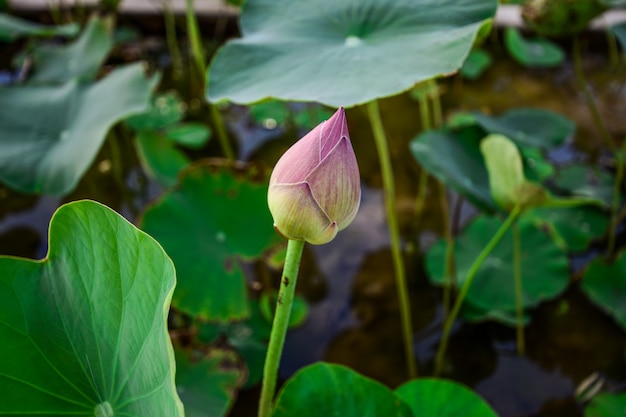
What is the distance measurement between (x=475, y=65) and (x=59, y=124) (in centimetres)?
150

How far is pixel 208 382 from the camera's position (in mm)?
1016

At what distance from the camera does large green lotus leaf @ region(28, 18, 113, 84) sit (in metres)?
1.66

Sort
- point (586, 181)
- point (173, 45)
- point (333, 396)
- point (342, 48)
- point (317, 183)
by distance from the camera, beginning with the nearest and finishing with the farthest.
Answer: point (317, 183) < point (333, 396) < point (342, 48) < point (586, 181) < point (173, 45)

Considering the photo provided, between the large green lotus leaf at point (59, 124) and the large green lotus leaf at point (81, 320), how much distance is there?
495mm

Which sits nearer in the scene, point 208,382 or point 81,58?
point 208,382

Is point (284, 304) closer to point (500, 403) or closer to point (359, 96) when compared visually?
point (359, 96)

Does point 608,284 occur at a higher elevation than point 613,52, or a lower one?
lower

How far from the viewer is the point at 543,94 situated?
2.08 meters

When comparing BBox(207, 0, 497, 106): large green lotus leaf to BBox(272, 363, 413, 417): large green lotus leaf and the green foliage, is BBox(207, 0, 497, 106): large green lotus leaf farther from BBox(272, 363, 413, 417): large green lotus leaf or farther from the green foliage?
the green foliage

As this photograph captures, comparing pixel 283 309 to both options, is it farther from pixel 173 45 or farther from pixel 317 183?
pixel 173 45

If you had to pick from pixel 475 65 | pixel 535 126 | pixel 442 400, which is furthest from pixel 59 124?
pixel 475 65

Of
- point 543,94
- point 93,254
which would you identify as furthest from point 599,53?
point 93,254

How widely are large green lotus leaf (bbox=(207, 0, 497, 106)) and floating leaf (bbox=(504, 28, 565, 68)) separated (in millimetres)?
1305

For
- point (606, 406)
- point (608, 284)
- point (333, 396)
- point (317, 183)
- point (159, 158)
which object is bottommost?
point (606, 406)
